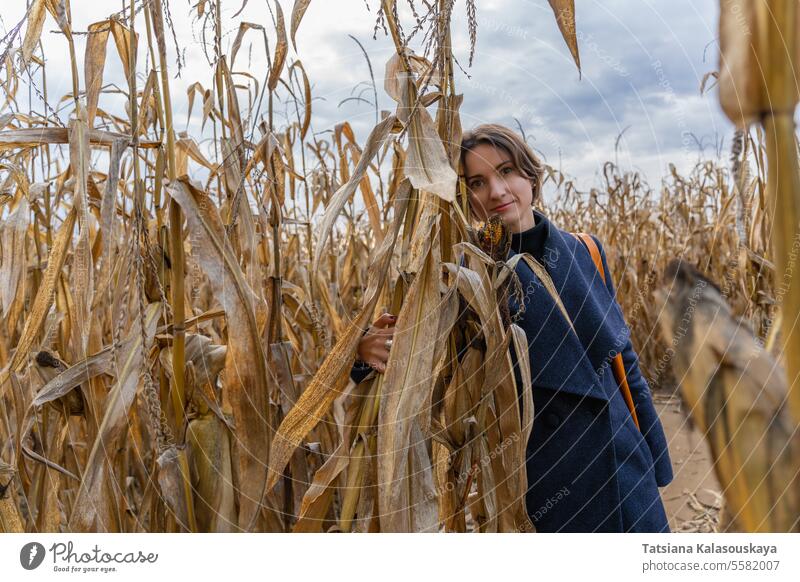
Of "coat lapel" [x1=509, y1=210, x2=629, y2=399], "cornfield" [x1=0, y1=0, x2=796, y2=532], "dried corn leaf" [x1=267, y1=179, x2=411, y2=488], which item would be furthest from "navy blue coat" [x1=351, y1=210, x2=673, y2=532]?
"dried corn leaf" [x1=267, y1=179, x2=411, y2=488]

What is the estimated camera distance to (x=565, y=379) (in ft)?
2.69

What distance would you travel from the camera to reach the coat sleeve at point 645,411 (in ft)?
3.28

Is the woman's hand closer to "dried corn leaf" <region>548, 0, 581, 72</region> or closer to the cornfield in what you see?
the cornfield

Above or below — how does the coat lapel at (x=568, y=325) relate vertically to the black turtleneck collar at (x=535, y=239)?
below

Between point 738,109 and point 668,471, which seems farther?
point 668,471

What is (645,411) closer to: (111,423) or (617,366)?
(617,366)

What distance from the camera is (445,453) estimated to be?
0.69m

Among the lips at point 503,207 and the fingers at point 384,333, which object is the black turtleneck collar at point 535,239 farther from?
the fingers at point 384,333

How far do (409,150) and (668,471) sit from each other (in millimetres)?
873

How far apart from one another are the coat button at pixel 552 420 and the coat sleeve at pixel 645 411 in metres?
0.20

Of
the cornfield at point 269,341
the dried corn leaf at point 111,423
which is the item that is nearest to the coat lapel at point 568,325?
the cornfield at point 269,341

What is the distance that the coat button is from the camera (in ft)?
2.83
